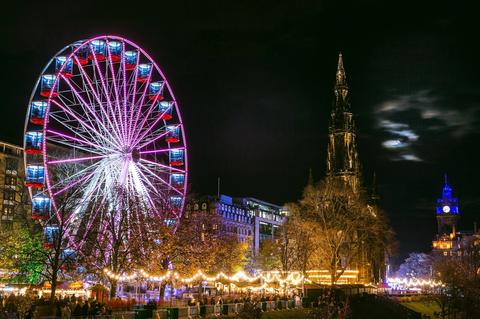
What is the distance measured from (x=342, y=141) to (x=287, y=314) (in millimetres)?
89219

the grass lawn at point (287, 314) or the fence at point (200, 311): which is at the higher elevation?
the fence at point (200, 311)

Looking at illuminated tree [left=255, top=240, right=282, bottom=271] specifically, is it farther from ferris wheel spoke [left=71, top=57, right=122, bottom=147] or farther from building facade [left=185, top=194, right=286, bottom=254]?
ferris wheel spoke [left=71, top=57, right=122, bottom=147]

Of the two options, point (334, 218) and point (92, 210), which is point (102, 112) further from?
point (334, 218)

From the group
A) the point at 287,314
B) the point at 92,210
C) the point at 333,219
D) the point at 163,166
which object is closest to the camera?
the point at 92,210

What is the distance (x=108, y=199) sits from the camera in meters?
54.2

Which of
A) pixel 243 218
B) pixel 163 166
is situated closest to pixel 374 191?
pixel 243 218

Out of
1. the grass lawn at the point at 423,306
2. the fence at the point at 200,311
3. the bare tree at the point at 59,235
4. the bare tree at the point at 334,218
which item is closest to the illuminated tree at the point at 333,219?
the bare tree at the point at 334,218

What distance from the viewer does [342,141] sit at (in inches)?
5630

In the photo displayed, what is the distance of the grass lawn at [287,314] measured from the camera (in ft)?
179

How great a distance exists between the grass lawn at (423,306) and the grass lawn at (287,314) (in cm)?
3370

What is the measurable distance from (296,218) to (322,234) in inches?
183

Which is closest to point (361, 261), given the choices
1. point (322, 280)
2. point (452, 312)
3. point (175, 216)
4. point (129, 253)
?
point (322, 280)

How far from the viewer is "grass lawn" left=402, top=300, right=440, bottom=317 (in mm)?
89875

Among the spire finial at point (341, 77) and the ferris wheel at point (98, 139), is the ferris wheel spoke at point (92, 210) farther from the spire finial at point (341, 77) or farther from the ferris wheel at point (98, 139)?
the spire finial at point (341, 77)
